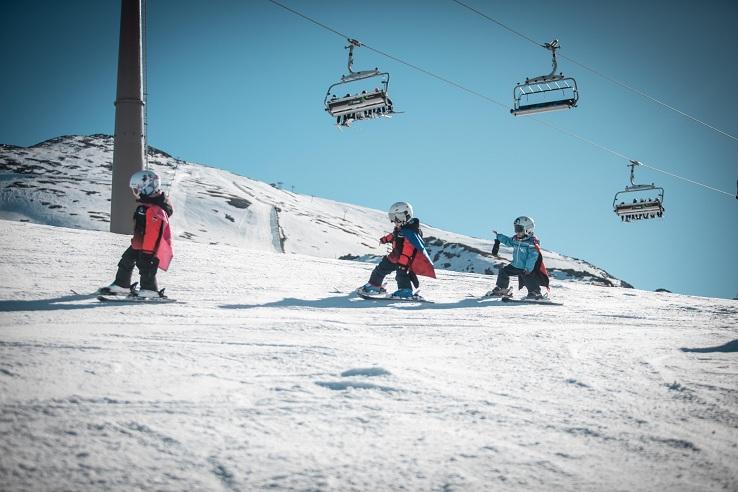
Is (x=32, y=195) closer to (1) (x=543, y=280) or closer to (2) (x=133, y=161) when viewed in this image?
(2) (x=133, y=161)

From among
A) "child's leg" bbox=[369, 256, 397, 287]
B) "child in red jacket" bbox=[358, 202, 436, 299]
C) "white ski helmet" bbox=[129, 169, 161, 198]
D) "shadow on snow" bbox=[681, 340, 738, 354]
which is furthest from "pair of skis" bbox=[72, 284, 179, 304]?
"shadow on snow" bbox=[681, 340, 738, 354]

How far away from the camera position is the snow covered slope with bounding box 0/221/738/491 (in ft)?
6.94

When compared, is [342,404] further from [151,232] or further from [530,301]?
[530,301]

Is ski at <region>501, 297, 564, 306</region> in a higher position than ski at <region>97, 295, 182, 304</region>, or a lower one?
lower

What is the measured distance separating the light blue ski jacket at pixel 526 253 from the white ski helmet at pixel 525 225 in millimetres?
146

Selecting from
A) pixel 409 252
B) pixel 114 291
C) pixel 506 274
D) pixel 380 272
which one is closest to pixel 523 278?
pixel 506 274

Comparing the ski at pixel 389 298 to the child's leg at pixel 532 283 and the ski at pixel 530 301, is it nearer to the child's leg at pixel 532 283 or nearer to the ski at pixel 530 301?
the ski at pixel 530 301

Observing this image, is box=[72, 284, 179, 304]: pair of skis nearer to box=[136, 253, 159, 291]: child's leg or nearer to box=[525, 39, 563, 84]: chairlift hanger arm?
box=[136, 253, 159, 291]: child's leg

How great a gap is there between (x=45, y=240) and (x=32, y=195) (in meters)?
43.3

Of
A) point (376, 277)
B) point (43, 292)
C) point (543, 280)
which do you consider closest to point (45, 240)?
point (43, 292)

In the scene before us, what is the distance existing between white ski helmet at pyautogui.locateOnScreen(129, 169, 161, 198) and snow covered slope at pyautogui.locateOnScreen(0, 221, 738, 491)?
1.81m

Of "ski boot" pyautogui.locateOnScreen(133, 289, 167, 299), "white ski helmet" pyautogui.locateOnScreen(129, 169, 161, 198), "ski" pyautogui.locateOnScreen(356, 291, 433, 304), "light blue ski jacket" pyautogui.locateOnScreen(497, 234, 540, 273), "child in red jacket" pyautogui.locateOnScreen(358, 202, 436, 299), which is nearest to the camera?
"ski boot" pyautogui.locateOnScreen(133, 289, 167, 299)

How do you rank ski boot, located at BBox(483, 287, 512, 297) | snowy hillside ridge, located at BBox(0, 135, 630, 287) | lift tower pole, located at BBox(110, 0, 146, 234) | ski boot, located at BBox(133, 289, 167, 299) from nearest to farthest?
ski boot, located at BBox(133, 289, 167, 299)
ski boot, located at BBox(483, 287, 512, 297)
lift tower pole, located at BBox(110, 0, 146, 234)
snowy hillside ridge, located at BBox(0, 135, 630, 287)

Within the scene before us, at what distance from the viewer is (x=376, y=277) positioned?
30.4 ft
